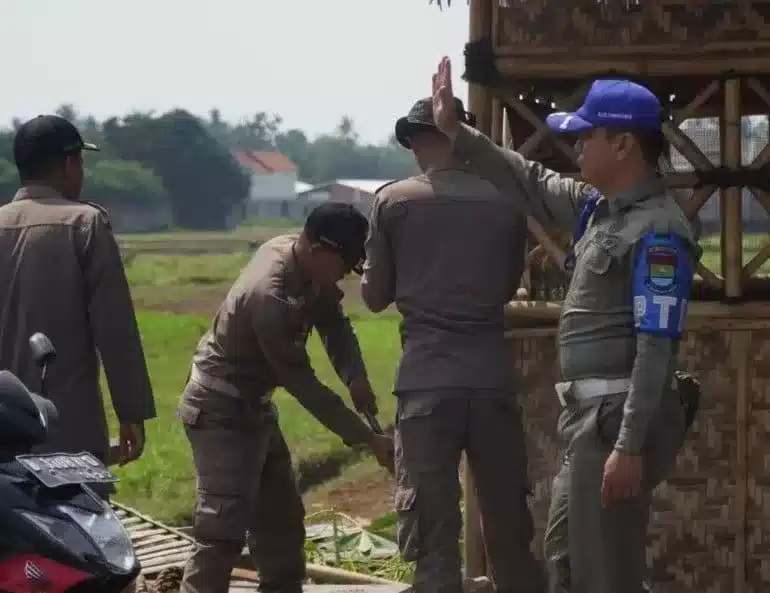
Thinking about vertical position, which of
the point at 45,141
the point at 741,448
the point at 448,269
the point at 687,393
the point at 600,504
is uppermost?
the point at 45,141

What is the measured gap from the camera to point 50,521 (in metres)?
3.35

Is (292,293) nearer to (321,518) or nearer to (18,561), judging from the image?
(18,561)

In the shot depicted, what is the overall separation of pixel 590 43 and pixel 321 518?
3.90 meters

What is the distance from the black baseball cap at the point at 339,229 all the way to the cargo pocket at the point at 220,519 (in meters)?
0.98

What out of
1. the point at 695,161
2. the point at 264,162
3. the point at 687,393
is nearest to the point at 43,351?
the point at 687,393

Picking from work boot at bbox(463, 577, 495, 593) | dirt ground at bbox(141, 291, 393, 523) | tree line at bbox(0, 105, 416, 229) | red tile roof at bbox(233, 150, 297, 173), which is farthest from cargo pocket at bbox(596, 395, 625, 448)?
red tile roof at bbox(233, 150, 297, 173)

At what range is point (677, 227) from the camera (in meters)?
4.11

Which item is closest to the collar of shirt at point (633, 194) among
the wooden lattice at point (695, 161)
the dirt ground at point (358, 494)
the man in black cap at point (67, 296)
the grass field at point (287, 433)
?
the wooden lattice at point (695, 161)

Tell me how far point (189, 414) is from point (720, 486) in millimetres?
2088

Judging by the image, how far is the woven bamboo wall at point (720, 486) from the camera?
18.4 feet

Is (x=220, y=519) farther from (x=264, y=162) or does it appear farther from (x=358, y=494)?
(x=264, y=162)

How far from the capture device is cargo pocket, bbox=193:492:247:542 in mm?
5176

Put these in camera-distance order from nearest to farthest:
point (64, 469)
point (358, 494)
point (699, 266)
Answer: point (64, 469), point (699, 266), point (358, 494)

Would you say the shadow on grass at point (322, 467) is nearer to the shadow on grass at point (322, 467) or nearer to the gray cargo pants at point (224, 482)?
the shadow on grass at point (322, 467)
